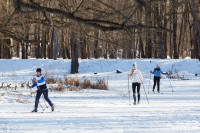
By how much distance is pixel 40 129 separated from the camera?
8000mm

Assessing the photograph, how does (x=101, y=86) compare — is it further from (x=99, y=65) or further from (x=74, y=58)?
(x=99, y=65)

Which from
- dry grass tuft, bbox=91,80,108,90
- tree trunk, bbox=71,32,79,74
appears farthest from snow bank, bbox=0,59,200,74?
dry grass tuft, bbox=91,80,108,90

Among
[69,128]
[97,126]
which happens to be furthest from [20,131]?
[97,126]

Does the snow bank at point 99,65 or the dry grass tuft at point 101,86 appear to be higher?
the snow bank at point 99,65

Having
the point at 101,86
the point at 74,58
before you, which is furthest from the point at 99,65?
the point at 101,86

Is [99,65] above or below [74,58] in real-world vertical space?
below

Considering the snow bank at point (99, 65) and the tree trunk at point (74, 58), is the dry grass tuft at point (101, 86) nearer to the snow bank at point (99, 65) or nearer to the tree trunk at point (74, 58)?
the snow bank at point (99, 65)

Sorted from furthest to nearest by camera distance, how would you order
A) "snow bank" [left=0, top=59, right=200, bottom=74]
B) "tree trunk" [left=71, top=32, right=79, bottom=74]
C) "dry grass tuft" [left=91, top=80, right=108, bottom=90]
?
1. "snow bank" [left=0, top=59, right=200, bottom=74]
2. "tree trunk" [left=71, top=32, right=79, bottom=74]
3. "dry grass tuft" [left=91, top=80, right=108, bottom=90]

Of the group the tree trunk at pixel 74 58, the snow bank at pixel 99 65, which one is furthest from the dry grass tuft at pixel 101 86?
the tree trunk at pixel 74 58

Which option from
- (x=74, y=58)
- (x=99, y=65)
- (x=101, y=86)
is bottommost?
(x=101, y=86)

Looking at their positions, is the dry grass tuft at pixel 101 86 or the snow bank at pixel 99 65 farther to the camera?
the snow bank at pixel 99 65

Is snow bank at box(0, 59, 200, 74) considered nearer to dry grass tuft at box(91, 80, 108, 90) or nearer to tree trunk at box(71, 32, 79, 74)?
tree trunk at box(71, 32, 79, 74)

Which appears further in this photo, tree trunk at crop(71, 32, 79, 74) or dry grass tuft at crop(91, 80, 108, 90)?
tree trunk at crop(71, 32, 79, 74)

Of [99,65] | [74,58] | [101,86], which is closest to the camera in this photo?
[101,86]
